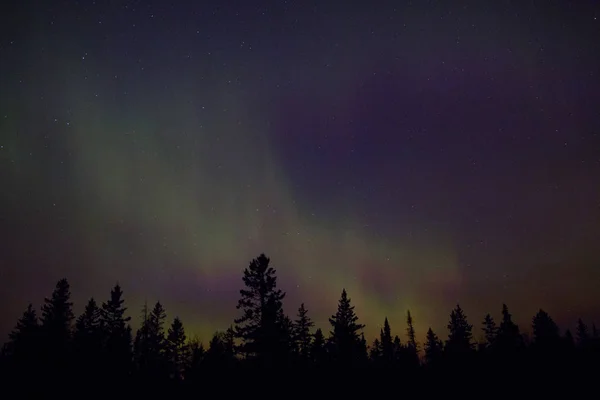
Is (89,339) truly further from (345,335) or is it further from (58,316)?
(345,335)

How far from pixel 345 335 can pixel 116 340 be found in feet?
85.0

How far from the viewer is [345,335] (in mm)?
44281

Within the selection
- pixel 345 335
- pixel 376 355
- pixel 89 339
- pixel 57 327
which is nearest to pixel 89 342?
pixel 89 339

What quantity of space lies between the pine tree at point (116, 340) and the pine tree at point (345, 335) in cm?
2153

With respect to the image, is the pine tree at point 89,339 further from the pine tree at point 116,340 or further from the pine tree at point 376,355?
the pine tree at point 376,355

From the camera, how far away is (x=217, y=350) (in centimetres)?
2745

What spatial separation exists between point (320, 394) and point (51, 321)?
42402mm

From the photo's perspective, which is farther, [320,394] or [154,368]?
[154,368]

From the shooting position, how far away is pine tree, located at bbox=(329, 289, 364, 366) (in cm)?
4234

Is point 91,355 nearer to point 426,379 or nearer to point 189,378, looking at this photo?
point 189,378

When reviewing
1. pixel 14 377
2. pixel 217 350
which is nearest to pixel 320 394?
pixel 217 350

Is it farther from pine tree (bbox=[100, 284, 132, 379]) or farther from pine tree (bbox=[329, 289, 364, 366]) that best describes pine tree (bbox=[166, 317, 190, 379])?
pine tree (bbox=[329, 289, 364, 366])

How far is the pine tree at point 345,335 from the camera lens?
42.3 meters

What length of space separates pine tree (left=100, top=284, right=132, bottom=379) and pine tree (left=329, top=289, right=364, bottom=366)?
70.6ft
